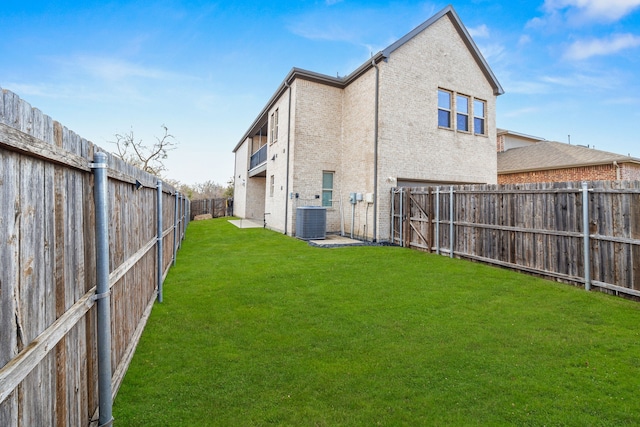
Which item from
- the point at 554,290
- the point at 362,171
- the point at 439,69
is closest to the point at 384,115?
the point at 362,171

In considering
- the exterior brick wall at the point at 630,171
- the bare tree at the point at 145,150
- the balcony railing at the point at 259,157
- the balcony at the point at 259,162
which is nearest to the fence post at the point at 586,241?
the exterior brick wall at the point at 630,171

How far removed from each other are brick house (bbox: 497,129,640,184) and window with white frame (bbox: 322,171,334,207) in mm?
12136

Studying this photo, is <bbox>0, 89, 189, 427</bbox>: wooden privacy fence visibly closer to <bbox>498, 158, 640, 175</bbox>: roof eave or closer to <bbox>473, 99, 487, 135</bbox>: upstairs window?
<bbox>473, 99, 487, 135</bbox>: upstairs window

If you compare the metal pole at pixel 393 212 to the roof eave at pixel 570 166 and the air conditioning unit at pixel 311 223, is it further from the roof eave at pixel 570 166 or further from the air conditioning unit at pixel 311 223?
the roof eave at pixel 570 166

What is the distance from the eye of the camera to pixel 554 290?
584 centimetres

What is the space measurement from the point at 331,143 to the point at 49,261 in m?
12.8

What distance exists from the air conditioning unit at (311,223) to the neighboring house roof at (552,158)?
44.1ft

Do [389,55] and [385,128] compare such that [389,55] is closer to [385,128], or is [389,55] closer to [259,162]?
[385,128]

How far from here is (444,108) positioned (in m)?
13.0

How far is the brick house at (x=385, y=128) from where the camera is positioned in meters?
11.7

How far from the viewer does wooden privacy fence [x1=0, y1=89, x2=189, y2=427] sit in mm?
1258

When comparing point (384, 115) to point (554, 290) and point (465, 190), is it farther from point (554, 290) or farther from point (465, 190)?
point (554, 290)

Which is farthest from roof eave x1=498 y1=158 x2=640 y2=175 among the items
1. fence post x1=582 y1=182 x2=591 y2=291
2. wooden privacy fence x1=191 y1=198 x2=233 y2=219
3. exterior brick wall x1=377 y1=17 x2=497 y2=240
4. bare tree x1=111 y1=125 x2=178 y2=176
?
bare tree x1=111 y1=125 x2=178 y2=176

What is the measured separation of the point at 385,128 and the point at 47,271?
36.7 ft
